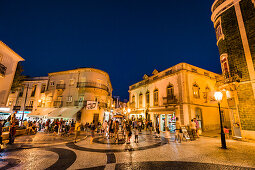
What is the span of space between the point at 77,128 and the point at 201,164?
909 centimetres

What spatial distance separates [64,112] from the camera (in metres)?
21.2

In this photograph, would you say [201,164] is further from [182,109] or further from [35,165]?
[182,109]

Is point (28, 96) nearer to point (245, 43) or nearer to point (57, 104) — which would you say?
point (57, 104)

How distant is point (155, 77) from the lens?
22.1 metres

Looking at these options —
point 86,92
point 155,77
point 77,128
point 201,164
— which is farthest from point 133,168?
point 86,92

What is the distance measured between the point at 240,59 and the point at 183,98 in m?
7.11

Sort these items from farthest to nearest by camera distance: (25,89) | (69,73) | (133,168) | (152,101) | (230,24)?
(25,89)
(69,73)
(152,101)
(230,24)
(133,168)

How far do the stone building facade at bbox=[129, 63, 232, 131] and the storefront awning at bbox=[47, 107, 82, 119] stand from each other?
41.7 feet

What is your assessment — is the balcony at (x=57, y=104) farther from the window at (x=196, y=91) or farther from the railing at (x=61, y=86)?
the window at (x=196, y=91)

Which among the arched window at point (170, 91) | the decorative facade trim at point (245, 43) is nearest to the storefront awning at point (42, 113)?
the arched window at point (170, 91)

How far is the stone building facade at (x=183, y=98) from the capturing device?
1616cm

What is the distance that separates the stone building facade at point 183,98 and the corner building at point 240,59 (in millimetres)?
2678

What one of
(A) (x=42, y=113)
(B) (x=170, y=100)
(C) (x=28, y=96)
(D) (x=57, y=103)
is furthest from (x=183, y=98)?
(C) (x=28, y=96)

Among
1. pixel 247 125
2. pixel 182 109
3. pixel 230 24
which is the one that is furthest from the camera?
pixel 182 109
